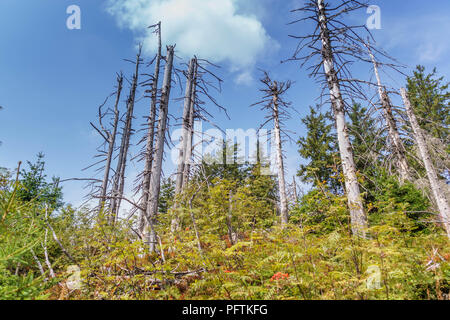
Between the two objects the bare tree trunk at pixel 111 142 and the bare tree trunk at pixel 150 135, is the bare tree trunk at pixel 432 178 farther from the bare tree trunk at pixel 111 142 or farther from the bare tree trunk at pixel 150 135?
the bare tree trunk at pixel 111 142

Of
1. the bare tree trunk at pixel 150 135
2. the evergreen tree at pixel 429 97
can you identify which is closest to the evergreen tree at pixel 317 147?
the evergreen tree at pixel 429 97

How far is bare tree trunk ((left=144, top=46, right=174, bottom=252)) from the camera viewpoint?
499 cm

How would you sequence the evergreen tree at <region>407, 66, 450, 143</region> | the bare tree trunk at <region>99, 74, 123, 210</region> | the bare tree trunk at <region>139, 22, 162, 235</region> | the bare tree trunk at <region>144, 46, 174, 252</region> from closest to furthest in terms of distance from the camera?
1. the bare tree trunk at <region>144, 46, 174, 252</region>
2. the bare tree trunk at <region>139, 22, 162, 235</region>
3. the bare tree trunk at <region>99, 74, 123, 210</region>
4. the evergreen tree at <region>407, 66, 450, 143</region>

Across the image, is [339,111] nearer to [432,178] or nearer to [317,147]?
[432,178]

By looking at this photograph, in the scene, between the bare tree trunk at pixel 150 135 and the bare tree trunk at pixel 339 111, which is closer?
the bare tree trunk at pixel 339 111

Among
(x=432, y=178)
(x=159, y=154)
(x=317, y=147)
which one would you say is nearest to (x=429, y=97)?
(x=317, y=147)

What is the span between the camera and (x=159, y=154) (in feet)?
18.8

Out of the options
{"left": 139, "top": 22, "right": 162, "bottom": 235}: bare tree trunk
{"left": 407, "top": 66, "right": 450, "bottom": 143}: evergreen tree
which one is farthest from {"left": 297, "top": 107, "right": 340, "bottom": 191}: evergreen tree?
{"left": 139, "top": 22, "right": 162, "bottom": 235}: bare tree trunk

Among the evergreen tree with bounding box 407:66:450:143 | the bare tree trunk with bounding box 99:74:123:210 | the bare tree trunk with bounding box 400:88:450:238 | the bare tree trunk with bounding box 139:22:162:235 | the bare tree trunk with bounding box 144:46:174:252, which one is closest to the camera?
the bare tree trunk with bounding box 144:46:174:252

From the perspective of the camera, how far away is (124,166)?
44.7 feet

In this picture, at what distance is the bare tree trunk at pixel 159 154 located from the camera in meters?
4.99

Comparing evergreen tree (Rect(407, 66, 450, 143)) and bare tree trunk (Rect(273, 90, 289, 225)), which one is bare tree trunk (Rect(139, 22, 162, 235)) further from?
evergreen tree (Rect(407, 66, 450, 143))

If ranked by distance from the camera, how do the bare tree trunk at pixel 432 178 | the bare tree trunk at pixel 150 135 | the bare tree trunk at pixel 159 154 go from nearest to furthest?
the bare tree trunk at pixel 159 154
the bare tree trunk at pixel 150 135
the bare tree trunk at pixel 432 178

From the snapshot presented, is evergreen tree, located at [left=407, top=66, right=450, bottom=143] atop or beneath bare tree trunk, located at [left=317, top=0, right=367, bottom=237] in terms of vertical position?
atop
